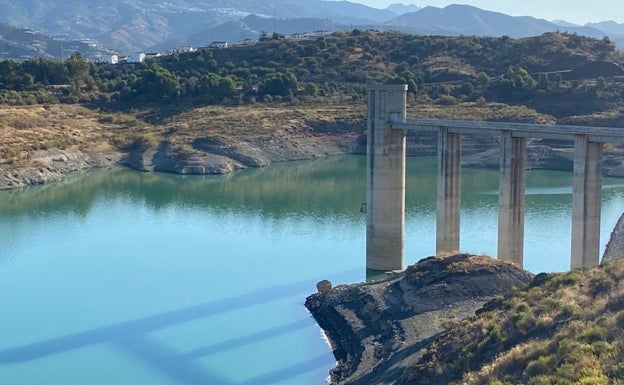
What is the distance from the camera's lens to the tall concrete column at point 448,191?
1342 inches

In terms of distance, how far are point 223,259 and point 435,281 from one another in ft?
45.0

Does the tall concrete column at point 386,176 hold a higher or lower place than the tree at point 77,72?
lower

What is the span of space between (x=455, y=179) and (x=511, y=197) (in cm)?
399

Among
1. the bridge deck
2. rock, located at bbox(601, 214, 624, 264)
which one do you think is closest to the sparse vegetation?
the bridge deck

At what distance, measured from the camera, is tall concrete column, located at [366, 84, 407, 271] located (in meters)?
36.4

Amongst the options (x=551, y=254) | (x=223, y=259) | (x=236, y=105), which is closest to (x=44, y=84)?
(x=236, y=105)

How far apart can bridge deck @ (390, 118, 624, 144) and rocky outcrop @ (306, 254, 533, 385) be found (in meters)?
4.46

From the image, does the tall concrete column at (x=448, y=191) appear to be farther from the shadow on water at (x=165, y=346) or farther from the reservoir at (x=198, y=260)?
the shadow on water at (x=165, y=346)

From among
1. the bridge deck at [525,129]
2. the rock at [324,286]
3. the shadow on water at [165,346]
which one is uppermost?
the bridge deck at [525,129]

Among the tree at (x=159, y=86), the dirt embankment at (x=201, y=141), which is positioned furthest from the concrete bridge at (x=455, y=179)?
the tree at (x=159, y=86)

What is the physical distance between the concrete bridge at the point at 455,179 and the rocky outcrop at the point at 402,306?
224 centimetres

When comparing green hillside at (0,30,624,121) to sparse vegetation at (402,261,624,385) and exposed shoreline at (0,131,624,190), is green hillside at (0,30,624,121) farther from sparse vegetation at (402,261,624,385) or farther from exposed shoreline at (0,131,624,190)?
sparse vegetation at (402,261,624,385)

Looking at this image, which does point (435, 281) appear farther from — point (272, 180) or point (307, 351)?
point (272, 180)

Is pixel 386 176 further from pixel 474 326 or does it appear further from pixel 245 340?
pixel 474 326
